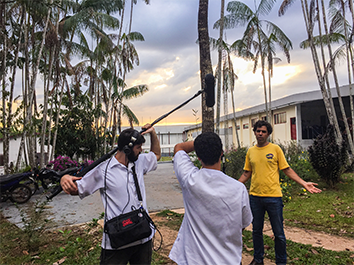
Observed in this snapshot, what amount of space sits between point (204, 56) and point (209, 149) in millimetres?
4265

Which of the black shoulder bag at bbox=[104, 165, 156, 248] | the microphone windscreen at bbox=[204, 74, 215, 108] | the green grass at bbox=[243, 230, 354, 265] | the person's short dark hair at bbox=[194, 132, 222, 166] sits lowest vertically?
the green grass at bbox=[243, 230, 354, 265]

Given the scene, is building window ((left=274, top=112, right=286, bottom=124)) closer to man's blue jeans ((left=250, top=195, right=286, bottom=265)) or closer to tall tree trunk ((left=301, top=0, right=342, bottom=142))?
tall tree trunk ((left=301, top=0, right=342, bottom=142))

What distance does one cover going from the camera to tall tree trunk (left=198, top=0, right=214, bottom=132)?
5.68 metres

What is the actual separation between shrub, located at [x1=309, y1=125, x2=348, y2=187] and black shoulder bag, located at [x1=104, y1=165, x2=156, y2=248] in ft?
25.0

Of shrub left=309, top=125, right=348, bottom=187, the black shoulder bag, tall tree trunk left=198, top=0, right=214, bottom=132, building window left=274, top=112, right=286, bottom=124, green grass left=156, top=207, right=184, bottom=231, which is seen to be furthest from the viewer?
building window left=274, top=112, right=286, bottom=124

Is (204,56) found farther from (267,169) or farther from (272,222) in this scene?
(272,222)

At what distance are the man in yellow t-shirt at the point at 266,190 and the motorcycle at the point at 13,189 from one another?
7.06 meters

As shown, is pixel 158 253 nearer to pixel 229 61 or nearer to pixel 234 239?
pixel 234 239

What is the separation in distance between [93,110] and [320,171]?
12549 millimetres

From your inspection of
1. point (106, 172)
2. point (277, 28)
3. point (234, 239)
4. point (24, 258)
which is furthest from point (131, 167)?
point (277, 28)

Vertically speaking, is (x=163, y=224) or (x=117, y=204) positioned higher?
(x=117, y=204)

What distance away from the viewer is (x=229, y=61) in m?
23.3

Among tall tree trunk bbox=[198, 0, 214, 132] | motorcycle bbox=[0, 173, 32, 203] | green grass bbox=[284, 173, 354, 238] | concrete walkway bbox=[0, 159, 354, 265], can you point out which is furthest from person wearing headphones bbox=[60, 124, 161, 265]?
motorcycle bbox=[0, 173, 32, 203]

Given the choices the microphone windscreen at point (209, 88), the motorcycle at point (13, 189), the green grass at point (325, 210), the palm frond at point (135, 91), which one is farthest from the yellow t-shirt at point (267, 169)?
the palm frond at point (135, 91)
